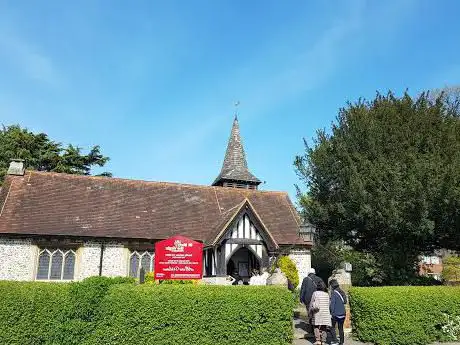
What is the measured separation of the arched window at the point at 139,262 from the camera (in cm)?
2042

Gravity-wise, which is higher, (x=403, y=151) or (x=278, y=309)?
(x=403, y=151)

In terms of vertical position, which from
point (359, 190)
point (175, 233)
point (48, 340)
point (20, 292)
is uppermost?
point (359, 190)

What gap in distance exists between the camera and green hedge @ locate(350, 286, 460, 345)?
35.9 ft

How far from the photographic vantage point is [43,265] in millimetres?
19125

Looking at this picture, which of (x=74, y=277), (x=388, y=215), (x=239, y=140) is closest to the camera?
(x=388, y=215)

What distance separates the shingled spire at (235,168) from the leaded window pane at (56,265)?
12.5 metres

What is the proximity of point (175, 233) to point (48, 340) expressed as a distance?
12212mm

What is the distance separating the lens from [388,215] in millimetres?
16891

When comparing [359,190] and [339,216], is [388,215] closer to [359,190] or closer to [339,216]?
[359,190]

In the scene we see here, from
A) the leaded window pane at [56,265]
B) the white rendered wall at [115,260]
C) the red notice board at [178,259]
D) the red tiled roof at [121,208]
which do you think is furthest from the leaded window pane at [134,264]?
the red notice board at [178,259]

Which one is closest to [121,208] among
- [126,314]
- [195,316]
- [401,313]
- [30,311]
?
[30,311]

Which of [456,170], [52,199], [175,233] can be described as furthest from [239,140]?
[456,170]

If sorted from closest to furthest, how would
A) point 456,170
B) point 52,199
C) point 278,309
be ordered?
1. point 278,309
2. point 456,170
3. point 52,199

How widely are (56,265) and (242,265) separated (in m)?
9.22
